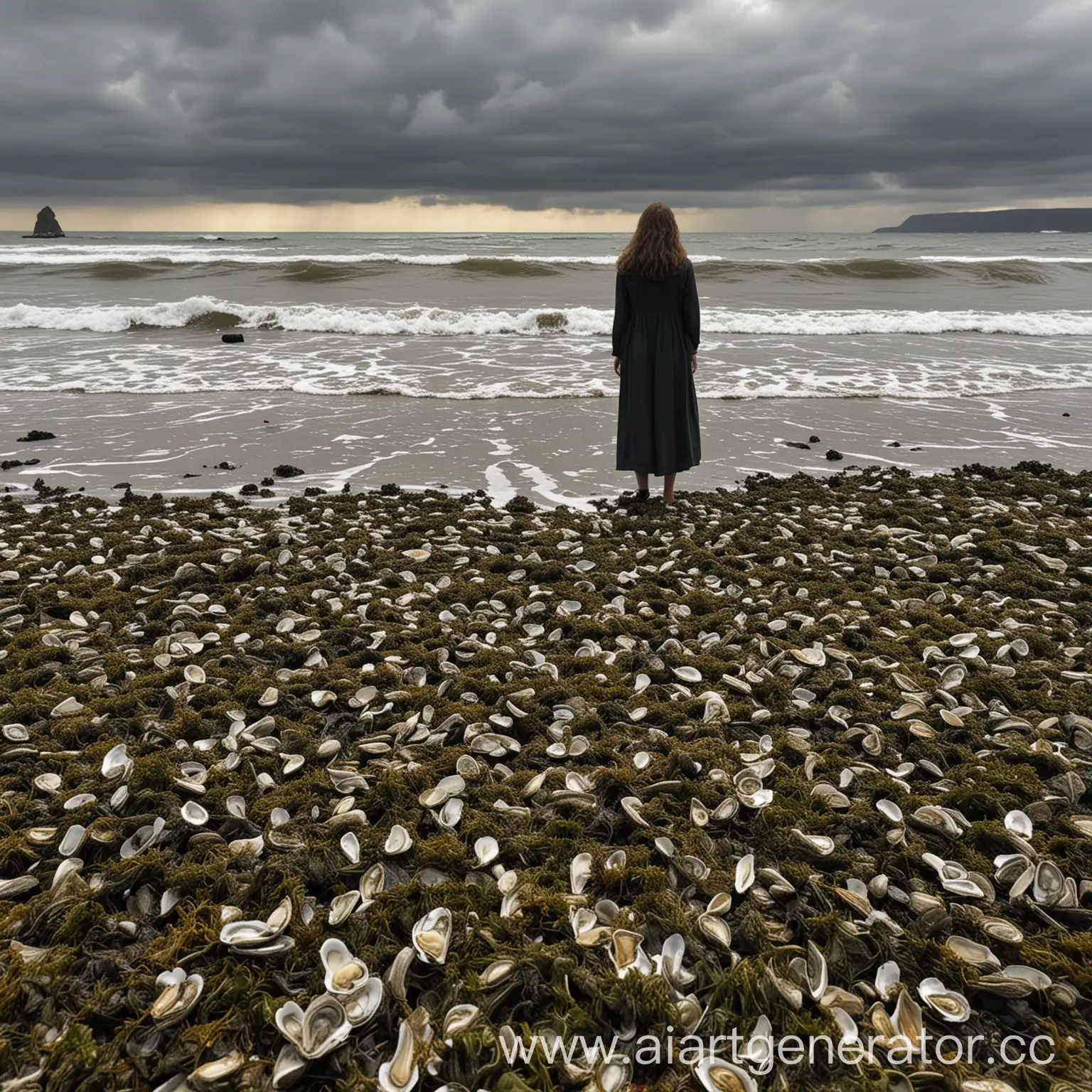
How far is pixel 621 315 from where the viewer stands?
675cm

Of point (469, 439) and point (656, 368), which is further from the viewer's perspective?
point (469, 439)

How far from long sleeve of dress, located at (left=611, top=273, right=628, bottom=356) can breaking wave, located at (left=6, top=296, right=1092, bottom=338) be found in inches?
450

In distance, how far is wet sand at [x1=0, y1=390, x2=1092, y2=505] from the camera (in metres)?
7.65

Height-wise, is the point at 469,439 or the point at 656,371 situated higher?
the point at 656,371

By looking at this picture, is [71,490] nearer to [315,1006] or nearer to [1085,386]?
[315,1006]

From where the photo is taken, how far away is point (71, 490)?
7.15 m

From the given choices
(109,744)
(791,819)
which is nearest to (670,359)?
(791,819)

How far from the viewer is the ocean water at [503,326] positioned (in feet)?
41.0

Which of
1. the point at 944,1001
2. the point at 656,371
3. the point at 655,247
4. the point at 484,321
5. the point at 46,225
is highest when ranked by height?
the point at 46,225

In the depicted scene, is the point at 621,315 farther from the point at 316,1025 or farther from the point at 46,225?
the point at 46,225

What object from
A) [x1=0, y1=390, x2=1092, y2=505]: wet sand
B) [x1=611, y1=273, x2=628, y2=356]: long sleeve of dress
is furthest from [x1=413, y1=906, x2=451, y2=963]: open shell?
[x1=611, y1=273, x2=628, y2=356]: long sleeve of dress

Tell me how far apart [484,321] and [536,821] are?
17.4m

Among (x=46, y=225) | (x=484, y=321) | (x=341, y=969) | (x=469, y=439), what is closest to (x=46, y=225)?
(x=46, y=225)

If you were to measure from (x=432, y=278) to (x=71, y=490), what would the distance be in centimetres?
2258
